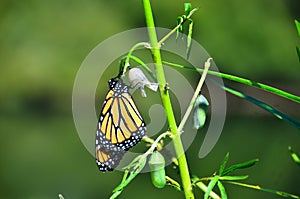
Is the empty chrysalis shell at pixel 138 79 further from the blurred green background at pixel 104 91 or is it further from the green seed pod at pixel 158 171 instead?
the blurred green background at pixel 104 91

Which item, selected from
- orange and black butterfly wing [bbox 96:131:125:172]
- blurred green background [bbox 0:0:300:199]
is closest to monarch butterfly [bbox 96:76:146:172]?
orange and black butterfly wing [bbox 96:131:125:172]

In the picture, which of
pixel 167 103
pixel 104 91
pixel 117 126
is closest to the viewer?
pixel 167 103

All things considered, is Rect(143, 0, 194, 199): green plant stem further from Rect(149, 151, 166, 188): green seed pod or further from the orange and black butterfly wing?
the orange and black butterfly wing

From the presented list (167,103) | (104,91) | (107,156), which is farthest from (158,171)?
(104,91)

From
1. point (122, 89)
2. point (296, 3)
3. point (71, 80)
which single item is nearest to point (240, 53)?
point (296, 3)

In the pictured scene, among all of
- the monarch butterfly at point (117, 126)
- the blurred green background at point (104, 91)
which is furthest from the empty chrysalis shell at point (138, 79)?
the blurred green background at point (104, 91)

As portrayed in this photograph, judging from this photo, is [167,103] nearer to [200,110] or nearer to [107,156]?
[200,110]
